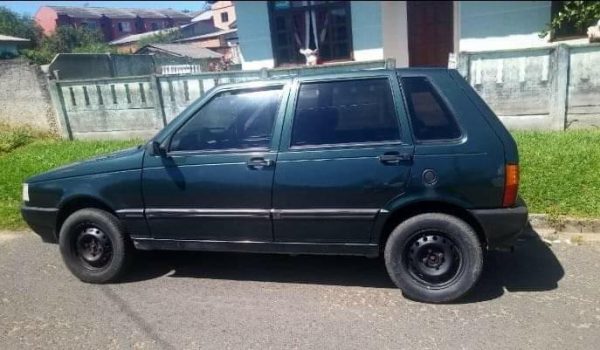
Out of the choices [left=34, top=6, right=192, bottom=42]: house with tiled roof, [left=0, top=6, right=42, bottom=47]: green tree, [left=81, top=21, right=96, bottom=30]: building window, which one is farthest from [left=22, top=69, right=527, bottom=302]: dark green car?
[left=81, top=21, right=96, bottom=30]: building window

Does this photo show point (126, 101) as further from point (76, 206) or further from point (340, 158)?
point (340, 158)

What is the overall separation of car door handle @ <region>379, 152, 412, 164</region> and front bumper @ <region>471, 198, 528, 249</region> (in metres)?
0.59

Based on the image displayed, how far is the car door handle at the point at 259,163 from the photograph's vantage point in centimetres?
333

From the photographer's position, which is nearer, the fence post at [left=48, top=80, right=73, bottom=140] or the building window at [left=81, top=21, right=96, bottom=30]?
the fence post at [left=48, top=80, right=73, bottom=140]

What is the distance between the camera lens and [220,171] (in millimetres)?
3418

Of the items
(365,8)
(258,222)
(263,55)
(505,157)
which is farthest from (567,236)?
(263,55)

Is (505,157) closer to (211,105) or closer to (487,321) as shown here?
(487,321)

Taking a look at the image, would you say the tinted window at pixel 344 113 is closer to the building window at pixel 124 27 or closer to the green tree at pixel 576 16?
the green tree at pixel 576 16

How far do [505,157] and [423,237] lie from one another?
0.78 metres

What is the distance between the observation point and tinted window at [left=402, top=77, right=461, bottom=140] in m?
3.19

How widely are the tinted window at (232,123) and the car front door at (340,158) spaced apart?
0.18m

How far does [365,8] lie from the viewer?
1095 centimetres

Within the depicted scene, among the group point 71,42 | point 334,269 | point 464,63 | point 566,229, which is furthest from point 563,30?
point 71,42

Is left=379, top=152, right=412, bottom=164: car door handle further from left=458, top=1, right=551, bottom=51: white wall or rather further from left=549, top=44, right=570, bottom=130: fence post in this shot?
left=458, top=1, right=551, bottom=51: white wall
